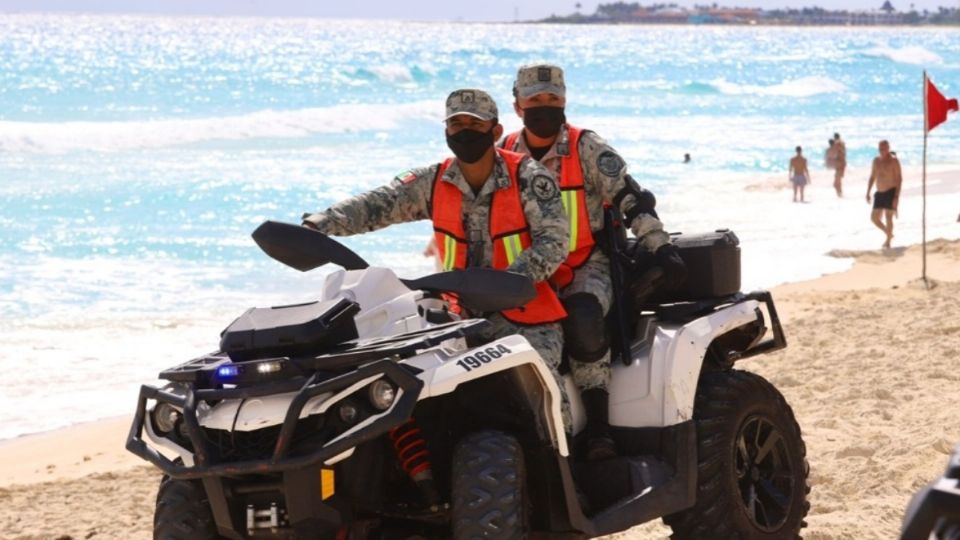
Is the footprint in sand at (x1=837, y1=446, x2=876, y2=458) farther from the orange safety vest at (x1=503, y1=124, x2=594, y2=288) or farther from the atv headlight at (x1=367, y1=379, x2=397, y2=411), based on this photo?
the atv headlight at (x1=367, y1=379, x2=397, y2=411)

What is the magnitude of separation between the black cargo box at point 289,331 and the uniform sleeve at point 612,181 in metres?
1.72

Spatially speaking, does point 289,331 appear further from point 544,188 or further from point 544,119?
point 544,119

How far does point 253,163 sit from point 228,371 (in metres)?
34.2

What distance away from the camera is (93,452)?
10859 millimetres

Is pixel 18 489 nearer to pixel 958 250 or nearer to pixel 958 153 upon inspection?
pixel 958 250

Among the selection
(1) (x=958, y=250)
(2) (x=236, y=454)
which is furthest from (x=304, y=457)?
(1) (x=958, y=250)

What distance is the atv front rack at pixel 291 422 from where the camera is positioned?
15.3 feet

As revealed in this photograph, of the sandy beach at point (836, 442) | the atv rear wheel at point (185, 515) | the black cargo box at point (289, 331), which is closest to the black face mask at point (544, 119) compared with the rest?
the black cargo box at point (289, 331)

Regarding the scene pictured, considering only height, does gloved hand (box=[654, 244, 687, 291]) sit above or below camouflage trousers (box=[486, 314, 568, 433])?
above

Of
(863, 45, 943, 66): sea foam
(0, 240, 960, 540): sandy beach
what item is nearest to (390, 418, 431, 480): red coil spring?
(0, 240, 960, 540): sandy beach

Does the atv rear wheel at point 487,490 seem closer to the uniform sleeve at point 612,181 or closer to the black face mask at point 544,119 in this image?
the uniform sleeve at point 612,181

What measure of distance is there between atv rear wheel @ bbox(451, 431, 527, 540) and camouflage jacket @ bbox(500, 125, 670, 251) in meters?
1.60

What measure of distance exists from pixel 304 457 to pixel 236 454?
239 mm

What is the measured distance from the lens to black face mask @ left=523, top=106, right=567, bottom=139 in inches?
259
